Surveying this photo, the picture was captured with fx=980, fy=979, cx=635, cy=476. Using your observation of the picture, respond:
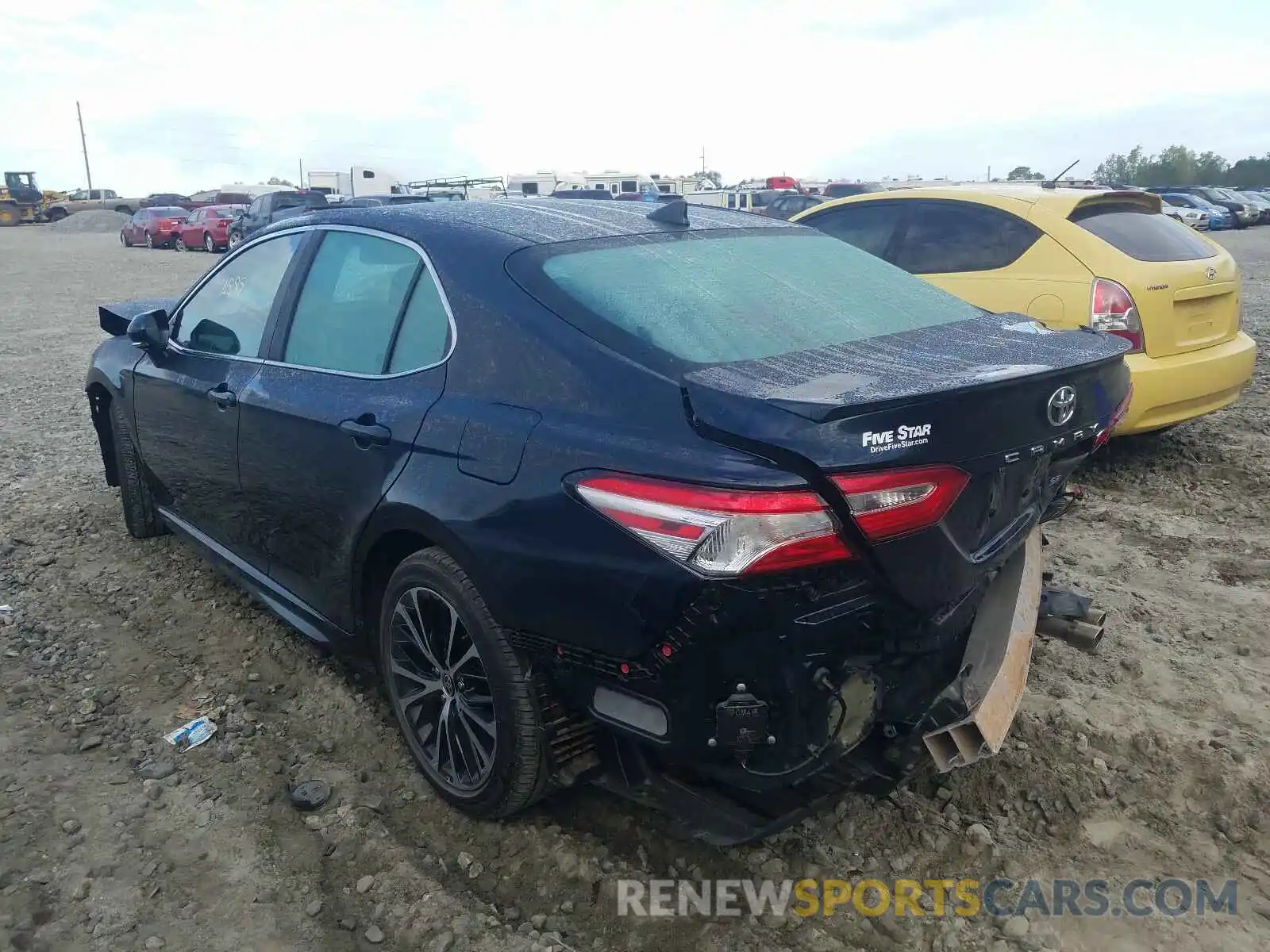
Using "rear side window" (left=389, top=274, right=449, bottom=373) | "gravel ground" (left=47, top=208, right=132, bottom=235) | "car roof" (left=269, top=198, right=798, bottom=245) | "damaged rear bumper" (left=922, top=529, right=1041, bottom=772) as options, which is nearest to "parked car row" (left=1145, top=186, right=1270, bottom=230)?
"car roof" (left=269, top=198, right=798, bottom=245)

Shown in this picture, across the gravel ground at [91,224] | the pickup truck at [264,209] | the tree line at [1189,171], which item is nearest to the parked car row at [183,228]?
the pickup truck at [264,209]

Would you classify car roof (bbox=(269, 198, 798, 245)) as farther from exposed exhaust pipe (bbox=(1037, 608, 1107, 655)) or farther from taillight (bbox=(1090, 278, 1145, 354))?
taillight (bbox=(1090, 278, 1145, 354))

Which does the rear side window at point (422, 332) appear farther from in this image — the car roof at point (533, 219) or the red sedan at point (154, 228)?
the red sedan at point (154, 228)

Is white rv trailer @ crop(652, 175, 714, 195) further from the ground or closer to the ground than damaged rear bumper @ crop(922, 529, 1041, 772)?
further from the ground

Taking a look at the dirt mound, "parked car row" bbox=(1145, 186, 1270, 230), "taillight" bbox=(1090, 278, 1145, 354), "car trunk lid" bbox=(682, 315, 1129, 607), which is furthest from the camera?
the dirt mound

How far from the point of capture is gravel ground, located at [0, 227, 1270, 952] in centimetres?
241

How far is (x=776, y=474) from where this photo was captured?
2.01 m

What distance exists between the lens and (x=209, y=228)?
28875 millimetres

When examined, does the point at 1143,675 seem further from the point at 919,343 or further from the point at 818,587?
the point at 818,587

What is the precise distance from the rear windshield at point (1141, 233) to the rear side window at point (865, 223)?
1139 mm

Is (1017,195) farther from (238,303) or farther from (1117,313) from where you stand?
(238,303)

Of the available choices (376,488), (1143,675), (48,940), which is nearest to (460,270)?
(376,488)

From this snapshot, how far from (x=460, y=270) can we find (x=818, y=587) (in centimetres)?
136

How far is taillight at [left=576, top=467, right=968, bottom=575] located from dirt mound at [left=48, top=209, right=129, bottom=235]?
162 ft
